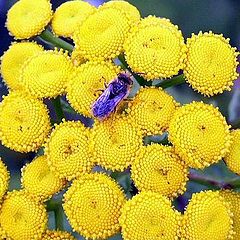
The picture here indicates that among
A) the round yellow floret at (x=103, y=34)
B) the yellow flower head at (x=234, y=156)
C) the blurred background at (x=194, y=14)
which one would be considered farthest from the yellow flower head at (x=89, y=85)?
the blurred background at (x=194, y=14)

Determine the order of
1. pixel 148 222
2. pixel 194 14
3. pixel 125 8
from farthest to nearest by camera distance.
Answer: pixel 194 14 < pixel 125 8 < pixel 148 222

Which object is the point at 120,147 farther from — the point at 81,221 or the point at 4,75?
the point at 4,75

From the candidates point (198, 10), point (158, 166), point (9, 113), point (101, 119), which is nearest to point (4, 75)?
point (9, 113)

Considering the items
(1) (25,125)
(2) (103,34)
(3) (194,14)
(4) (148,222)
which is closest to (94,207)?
(4) (148,222)

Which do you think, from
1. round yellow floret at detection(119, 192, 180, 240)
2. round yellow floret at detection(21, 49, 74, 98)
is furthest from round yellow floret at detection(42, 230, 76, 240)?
round yellow floret at detection(21, 49, 74, 98)

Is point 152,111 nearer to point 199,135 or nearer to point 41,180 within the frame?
point 199,135

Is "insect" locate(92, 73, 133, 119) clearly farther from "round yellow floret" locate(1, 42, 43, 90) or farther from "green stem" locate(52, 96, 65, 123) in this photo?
"round yellow floret" locate(1, 42, 43, 90)

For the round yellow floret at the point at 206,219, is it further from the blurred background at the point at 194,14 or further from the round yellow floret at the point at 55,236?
the blurred background at the point at 194,14
